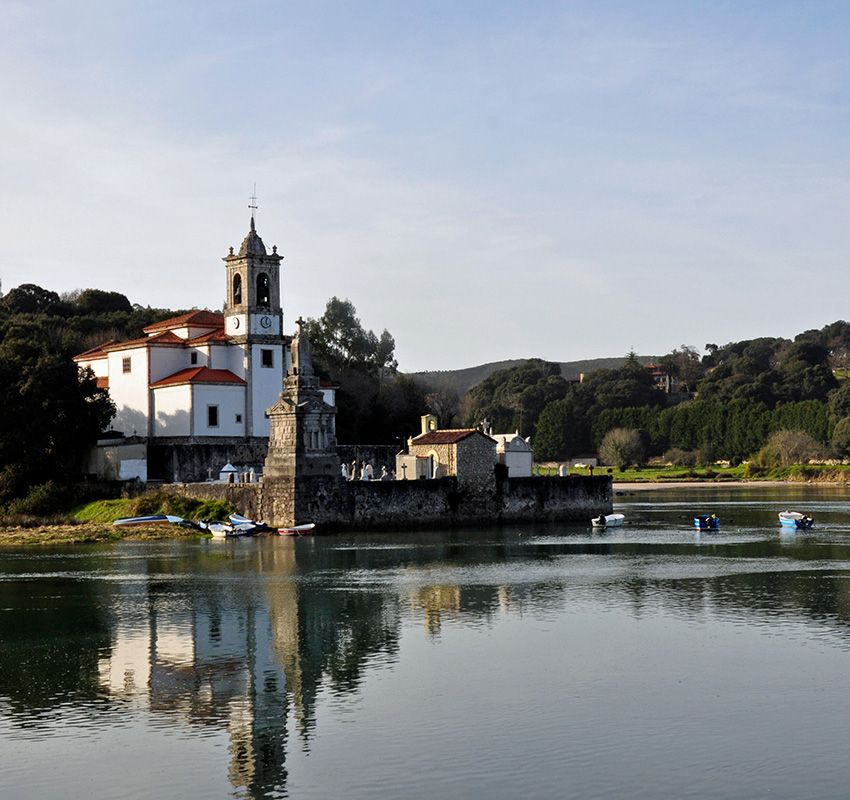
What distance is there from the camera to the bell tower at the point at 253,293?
66938mm

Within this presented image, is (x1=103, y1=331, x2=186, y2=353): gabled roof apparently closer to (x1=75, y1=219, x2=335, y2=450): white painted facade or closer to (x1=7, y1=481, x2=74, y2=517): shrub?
(x1=75, y1=219, x2=335, y2=450): white painted facade

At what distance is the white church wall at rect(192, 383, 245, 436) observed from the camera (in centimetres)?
6575

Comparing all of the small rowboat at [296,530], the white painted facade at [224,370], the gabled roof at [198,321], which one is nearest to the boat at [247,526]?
the small rowboat at [296,530]

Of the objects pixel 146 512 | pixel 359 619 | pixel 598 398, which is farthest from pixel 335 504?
pixel 598 398

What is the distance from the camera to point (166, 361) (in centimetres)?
6862

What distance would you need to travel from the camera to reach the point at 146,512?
58344mm

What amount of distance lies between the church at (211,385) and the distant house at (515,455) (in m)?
11.3

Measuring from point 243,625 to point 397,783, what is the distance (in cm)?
1356

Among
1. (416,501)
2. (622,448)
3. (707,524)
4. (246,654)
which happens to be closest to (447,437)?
(416,501)

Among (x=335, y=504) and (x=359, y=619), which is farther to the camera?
(x=335, y=504)

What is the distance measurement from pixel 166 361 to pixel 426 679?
46642 mm

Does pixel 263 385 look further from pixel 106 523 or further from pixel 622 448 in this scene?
pixel 622 448

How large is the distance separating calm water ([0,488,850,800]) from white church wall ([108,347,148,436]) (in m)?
24.0

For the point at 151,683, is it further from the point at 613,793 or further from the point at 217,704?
the point at 613,793
